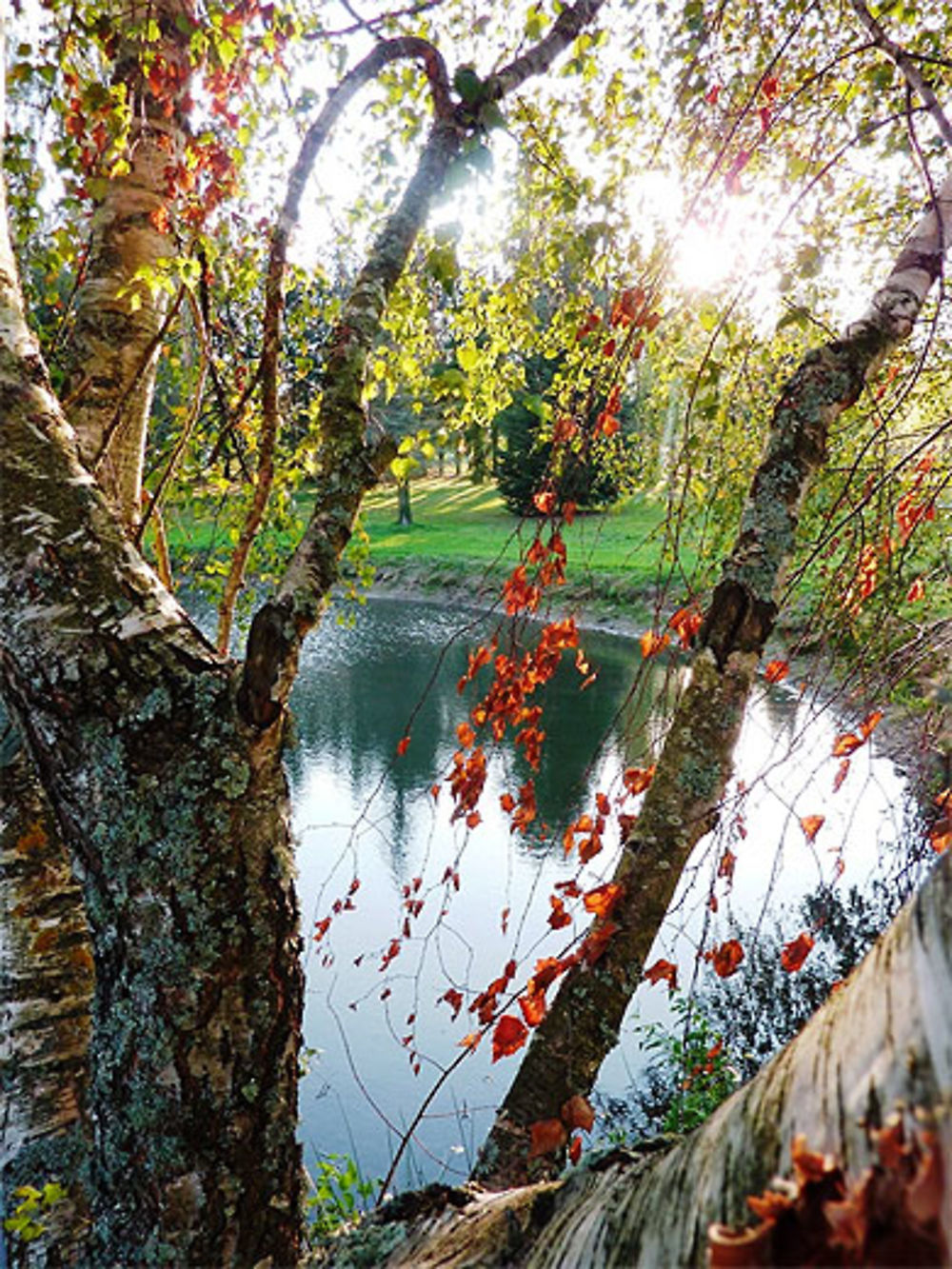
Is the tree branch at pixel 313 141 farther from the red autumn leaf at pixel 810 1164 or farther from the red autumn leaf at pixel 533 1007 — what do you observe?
the red autumn leaf at pixel 810 1164

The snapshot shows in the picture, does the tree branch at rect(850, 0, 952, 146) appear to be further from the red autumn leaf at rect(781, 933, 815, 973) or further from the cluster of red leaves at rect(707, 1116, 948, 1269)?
the red autumn leaf at rect(781, 933, 815, 973)

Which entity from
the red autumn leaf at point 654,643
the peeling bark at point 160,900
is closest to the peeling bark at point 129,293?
the peeling bark at point 160,900

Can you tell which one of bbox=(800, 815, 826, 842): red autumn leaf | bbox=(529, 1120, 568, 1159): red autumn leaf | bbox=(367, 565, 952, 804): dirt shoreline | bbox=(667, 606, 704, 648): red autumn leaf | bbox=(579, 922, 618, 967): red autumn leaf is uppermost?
bbox=(667, 606, 704, 648): red autumn leaf

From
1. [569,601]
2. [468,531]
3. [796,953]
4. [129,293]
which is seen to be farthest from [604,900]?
[468,531]

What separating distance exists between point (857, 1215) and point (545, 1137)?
1312 millimetres

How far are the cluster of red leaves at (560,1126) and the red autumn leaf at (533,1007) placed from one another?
0.65ft

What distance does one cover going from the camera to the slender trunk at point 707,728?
5.46 feet

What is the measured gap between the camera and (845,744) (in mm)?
1874

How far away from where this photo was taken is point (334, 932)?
295 inches

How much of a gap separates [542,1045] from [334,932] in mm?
6300

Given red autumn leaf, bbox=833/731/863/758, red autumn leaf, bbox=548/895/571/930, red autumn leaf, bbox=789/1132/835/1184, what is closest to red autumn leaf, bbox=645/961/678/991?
red autumn leaf, bbox=548/895/571/930

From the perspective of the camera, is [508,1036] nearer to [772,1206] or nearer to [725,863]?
[725,863]

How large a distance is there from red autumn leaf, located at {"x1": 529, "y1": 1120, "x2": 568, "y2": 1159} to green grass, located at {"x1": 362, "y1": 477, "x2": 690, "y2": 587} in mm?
16195

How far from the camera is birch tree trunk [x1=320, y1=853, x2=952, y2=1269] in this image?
0.39m
